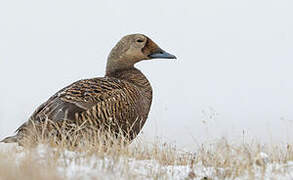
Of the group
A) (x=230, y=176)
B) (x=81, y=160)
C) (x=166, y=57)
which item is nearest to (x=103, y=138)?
(x=81, y=160)

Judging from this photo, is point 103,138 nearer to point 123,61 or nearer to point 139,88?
point 139,88

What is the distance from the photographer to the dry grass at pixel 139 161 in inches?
157

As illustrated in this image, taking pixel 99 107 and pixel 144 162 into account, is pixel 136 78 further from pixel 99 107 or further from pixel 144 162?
pixel 144 162

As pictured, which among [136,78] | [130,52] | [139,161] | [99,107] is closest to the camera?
[139,161]

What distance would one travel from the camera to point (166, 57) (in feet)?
28.3

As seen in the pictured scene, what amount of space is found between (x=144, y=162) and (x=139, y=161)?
2.8 inches

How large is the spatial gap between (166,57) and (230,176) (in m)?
3.94

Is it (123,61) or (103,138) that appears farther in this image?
(123,61)

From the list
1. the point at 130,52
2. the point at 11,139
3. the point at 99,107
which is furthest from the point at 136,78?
the point at 11,139

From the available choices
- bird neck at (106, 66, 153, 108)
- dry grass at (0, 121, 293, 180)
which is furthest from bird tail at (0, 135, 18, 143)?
bird neck at (106, 66, 153, 108)

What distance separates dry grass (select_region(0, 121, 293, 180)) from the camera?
13.1 feet

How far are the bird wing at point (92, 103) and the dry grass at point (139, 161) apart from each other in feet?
1.19

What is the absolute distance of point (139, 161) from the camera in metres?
5.42

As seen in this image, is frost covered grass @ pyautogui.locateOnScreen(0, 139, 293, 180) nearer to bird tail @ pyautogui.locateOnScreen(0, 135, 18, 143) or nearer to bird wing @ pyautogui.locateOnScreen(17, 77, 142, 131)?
bird wing @ pyautogui.locateOnScreen(17, 77, 142, 131)
